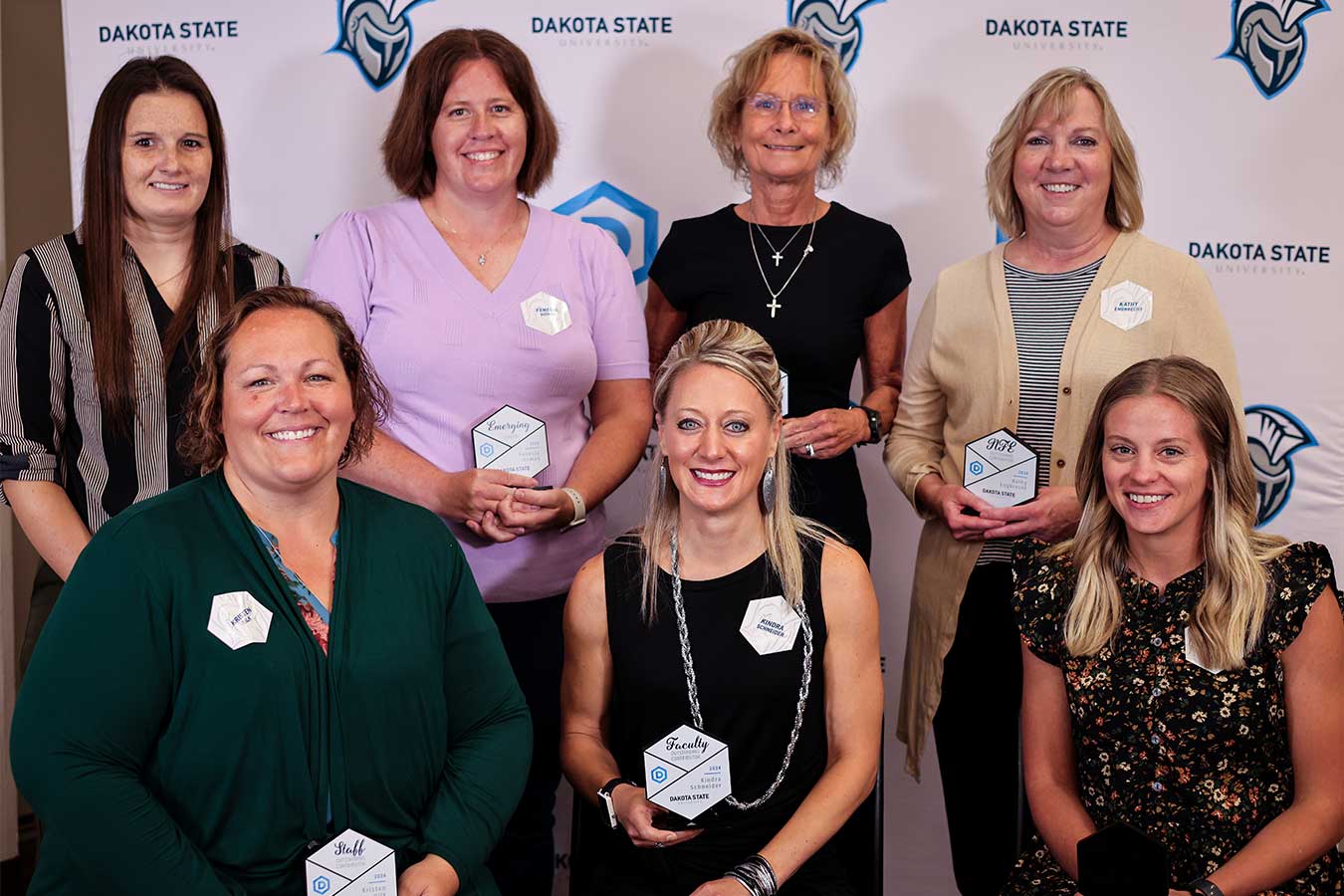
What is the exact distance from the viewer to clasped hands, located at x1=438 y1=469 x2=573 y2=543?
249 cm

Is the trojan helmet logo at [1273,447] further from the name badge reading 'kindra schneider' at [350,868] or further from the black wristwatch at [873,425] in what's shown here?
the name badge reading 'kindra schneider' at [350,868]

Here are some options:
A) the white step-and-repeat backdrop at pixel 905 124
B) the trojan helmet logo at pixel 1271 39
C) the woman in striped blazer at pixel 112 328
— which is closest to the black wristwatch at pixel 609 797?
the woman in striped blazer at pixel 112 328

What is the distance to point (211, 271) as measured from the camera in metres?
2.57

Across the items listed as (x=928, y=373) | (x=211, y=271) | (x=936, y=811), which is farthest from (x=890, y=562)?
(x=211, y=271)

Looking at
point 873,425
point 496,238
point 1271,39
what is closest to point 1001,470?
point 873,425

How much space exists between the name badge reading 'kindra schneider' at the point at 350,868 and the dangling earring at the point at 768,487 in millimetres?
880

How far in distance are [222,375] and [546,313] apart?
0.82m

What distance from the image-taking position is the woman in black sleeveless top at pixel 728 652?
2.21 m

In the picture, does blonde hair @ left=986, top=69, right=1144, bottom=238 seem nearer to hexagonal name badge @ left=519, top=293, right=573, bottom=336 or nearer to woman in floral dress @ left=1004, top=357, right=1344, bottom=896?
woman in floral dress @ left=1004, top=357, right=1344, bottom=896

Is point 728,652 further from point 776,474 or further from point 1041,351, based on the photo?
point 1041,351

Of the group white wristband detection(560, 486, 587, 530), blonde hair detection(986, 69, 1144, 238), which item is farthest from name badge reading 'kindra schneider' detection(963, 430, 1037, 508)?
white wristband detection(560, 486, 587, 530)

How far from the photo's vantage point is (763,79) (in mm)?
2975

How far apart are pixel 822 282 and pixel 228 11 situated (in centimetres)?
213

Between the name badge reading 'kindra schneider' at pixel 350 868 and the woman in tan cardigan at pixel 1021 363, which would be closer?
the name badge reading 'kindra schneider' at pixel 350 868
